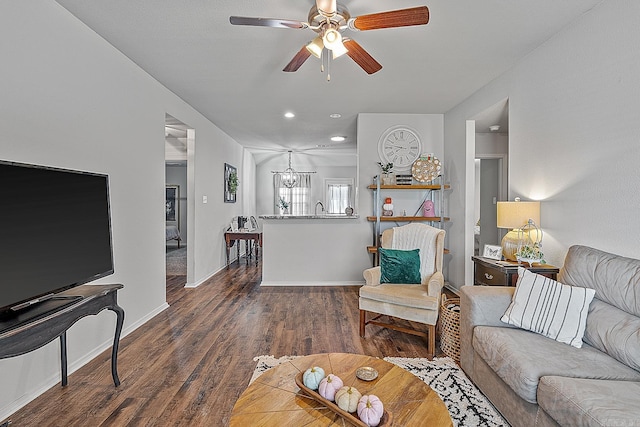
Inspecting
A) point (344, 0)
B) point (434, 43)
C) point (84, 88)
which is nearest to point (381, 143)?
point (434, 43)

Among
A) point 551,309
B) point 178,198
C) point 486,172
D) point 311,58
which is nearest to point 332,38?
point 311,58

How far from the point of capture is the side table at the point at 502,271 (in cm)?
257

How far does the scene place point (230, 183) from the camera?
259 inches

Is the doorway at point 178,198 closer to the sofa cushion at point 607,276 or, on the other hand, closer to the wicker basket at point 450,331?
the wicker basket at point 450,331

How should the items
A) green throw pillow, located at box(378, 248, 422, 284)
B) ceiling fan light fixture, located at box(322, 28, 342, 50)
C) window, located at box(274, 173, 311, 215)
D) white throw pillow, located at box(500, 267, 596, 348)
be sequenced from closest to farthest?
white throw pillow, located at box(500, 267, 596, 348) < ceiling fan light fixture, located at box(322, 28, 342, 50) < green throw pillow, located at box(378, 248, 422, 284) < window, located at box(274, 173, 311, 215)

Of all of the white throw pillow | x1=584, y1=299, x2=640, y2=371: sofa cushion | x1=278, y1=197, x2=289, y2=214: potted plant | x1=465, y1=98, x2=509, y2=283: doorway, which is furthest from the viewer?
x1=278, y1=197, x2=289, y2=214: potted plant

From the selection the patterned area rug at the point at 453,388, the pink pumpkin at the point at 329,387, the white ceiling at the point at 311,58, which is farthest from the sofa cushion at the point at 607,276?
the white ceiling at the point at 311,58

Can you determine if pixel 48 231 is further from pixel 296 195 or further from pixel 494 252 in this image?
pixel 296 195

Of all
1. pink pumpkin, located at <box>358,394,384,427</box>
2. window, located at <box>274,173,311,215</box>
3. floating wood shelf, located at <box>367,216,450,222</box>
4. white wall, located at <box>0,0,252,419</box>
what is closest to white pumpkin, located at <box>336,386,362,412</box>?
pink pumpkin, located at <box>358,394,384,427</box>

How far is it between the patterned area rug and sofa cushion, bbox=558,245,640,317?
0.89 m

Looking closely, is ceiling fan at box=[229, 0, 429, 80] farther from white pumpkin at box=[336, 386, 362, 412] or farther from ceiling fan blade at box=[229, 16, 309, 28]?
white pumpkin at box=[336, 386, 362, 412]

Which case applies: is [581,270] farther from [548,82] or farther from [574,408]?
[548,82]

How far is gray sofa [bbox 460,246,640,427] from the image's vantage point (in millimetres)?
1357

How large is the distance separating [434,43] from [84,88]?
2.82 metres
